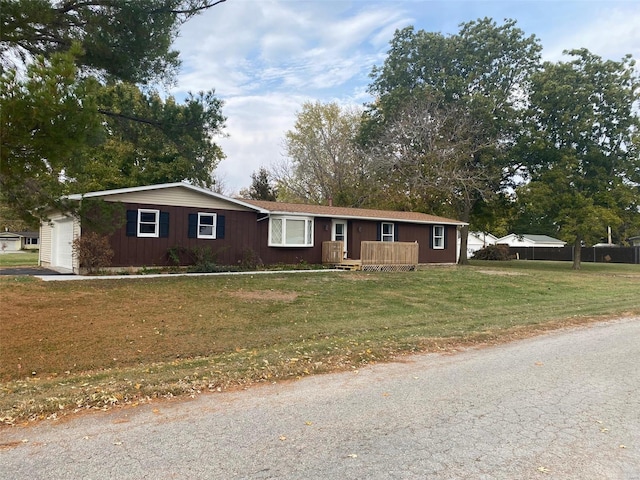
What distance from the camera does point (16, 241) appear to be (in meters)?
56.5

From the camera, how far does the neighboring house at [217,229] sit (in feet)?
52.6

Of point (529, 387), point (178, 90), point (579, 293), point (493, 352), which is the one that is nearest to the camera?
point (529, 387)

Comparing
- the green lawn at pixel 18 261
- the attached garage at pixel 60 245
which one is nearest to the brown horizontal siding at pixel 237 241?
the attached garage at pixel 60 245

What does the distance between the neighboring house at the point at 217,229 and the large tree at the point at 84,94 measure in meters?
4.61

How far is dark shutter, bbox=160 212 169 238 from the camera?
16594 mm

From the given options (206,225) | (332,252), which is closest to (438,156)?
(332,252)

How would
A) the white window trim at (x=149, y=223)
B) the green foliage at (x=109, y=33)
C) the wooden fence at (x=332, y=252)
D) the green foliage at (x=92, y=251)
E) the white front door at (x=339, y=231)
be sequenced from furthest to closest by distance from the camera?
1. the white front door at (x=339, y=231)
2. the wooden fence at (x=332, y=252)
3. the white window trim at (x=149, y=223)
4. the green foliage at (x=92, y=251)
5. the green foliage at (x=109, y=33)

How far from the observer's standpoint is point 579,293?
14.6 metres

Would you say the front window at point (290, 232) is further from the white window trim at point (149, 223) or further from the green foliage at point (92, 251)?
the green foliage at point (92, 251)

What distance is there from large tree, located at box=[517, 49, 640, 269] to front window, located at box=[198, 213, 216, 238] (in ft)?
62.1

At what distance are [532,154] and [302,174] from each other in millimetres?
17003

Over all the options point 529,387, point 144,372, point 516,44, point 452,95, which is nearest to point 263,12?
point 144,372

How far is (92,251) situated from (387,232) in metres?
13.6

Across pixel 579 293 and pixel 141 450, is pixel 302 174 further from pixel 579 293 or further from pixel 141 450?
pixel 141 450
